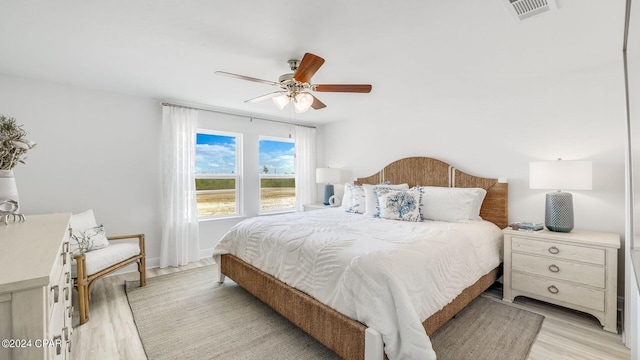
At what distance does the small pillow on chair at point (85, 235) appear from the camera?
271cm

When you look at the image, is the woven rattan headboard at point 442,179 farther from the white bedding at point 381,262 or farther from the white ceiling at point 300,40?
the white ceiling at point 300,40

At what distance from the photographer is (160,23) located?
1.89 meters

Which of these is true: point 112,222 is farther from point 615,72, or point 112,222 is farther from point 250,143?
point 615,72

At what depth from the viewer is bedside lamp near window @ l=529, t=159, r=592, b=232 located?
2336 millimetres

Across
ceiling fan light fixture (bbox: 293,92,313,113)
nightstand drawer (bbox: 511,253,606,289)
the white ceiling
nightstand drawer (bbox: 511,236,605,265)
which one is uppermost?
the white ceiling

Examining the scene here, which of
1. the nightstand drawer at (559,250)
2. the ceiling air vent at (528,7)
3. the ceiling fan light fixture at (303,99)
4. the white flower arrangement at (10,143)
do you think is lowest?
the nightstand drawer at (559,250)

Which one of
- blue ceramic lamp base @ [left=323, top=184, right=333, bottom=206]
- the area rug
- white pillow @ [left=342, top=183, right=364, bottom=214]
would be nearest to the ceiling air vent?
the area rug

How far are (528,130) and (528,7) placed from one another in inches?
68.4

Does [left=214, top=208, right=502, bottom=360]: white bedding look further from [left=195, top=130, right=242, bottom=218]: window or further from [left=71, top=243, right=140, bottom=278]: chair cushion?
[left=195, top=130, right=242, bottom=218]: window

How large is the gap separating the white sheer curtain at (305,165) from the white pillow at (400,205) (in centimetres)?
228

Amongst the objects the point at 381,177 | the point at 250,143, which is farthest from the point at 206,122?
the point at 381,177

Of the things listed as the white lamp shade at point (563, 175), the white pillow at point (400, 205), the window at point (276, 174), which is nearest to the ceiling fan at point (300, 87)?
the white pillow at point (400, 205)

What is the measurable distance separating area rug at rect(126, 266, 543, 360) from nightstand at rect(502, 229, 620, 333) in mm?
263

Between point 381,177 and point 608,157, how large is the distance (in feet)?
8.18
